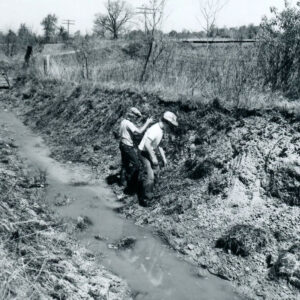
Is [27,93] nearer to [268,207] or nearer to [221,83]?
[221,83]

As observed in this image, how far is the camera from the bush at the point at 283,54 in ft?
29.8

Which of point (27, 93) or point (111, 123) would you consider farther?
point (27, 93)

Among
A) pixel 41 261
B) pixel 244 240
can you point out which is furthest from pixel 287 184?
pixel 41 261

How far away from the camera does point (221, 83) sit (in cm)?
989

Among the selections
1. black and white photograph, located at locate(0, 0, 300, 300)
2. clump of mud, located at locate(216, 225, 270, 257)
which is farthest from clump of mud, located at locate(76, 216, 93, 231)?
clump of mud, located at locate(216, 225, 270, 257)

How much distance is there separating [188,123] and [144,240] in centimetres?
335

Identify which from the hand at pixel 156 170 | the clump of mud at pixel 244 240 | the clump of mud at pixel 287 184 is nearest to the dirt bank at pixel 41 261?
the clump of mud at pixel 244 240

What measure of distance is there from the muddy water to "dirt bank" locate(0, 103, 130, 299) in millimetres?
299

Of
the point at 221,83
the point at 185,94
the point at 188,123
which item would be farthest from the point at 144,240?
the point at 221,83

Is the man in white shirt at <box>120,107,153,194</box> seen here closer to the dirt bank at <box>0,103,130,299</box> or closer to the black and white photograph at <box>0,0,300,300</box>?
the black and white photograph at <box>0,0,300,300</box>

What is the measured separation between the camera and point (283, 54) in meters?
9.32

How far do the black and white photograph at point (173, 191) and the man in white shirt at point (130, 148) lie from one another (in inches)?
1.2

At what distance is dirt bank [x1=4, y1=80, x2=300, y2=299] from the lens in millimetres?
5586

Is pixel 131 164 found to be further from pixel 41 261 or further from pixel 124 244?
pixel 41 261
